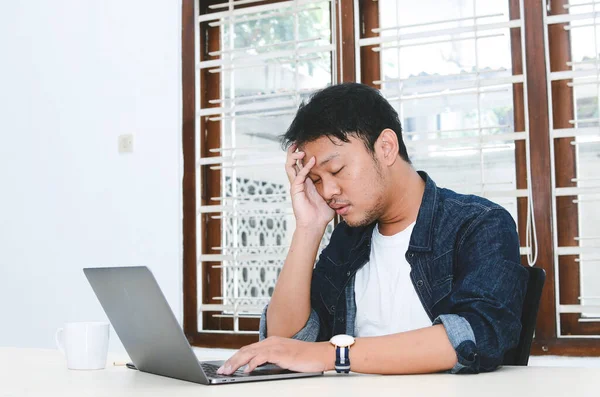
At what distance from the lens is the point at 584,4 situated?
2.35 meters

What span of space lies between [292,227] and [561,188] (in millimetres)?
1029

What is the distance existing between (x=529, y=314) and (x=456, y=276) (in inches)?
7.0

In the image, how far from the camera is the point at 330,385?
1064mm

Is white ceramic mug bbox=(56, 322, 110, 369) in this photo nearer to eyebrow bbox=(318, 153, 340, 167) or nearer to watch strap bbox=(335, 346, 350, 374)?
watch strap bbox=(335, 346, 350, 374)

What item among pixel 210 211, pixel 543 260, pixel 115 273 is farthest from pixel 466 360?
pixel 210 211

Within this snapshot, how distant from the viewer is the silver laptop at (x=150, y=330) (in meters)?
1.10

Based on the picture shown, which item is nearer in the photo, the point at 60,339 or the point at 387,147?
the point at 60,339

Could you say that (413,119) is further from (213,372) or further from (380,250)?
(213,372)

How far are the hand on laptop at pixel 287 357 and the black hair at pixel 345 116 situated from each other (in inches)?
21.8

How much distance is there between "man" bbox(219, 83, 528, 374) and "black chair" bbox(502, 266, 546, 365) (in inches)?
1.2

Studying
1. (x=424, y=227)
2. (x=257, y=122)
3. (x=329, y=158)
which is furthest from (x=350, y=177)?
(x=257, y=122)

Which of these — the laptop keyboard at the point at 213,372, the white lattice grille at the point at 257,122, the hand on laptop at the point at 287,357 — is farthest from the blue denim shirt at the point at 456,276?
the white lattice grille at the point at 257,122

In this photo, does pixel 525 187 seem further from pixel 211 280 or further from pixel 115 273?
pixel 115 273

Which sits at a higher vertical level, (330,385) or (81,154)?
(81,154)
